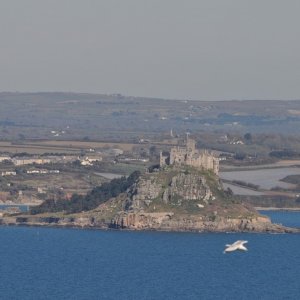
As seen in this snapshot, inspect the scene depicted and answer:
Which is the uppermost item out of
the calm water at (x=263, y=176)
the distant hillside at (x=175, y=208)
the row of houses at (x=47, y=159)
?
the distant hillside at (x=175, y=208)

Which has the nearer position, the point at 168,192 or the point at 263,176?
the point at 168,192

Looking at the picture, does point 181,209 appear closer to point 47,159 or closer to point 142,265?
point 142,265

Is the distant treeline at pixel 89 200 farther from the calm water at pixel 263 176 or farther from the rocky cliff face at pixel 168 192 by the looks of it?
the calm water at pixel 263 176

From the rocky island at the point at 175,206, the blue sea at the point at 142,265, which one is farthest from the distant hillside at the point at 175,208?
the blue sea at the point at 142,265

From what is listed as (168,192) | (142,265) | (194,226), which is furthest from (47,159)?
(142,265)

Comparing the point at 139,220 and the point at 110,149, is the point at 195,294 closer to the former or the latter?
the point at 139,220
